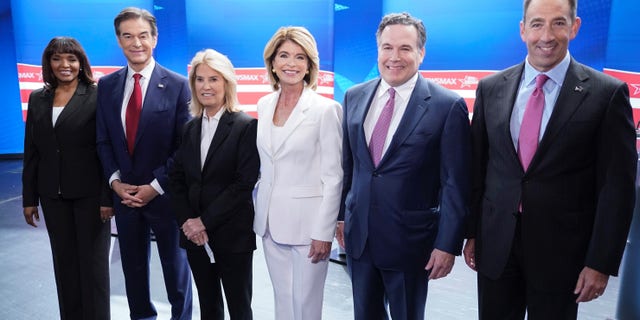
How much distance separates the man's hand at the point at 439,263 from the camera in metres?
1.91

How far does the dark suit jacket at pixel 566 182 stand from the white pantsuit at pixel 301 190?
2.11 ft

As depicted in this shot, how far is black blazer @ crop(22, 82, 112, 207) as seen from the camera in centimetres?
270

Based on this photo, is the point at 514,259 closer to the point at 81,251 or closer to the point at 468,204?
the point at 468,204

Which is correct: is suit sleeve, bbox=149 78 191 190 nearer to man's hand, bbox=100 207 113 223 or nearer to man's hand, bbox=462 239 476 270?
man's hand, bbox=100 207 113 223

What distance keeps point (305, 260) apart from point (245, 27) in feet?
14.1

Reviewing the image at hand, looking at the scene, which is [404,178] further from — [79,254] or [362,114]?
[79,254]

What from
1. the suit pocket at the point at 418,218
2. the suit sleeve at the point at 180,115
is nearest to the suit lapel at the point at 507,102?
the suit pocket at the point at 418,218

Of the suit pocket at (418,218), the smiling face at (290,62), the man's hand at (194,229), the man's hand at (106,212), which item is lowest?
the man's hand at (106,212)

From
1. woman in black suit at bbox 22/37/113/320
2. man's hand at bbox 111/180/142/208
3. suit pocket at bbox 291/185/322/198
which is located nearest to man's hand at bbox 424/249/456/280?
suit pocket at bbox 291/185/322/198

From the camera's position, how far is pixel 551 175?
5.66 ft

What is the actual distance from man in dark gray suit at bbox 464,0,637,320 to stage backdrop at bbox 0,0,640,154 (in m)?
3.28

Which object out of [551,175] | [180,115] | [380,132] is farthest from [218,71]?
[551,175]

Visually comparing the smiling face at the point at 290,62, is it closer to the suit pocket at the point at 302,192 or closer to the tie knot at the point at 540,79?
the suit pocket at the point at 302,192

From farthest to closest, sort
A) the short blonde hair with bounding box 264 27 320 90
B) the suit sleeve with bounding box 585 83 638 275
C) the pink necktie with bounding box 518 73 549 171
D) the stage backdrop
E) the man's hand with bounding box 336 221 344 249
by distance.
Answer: the stage backdrop
the man's hand with bounding box 336 221 344 249
the short blonde hair with bounding box 264 27 320 90
the pink necktie with bounding box 518 73 549 171
the suit sleeve with bounding box 585 83 638 275
